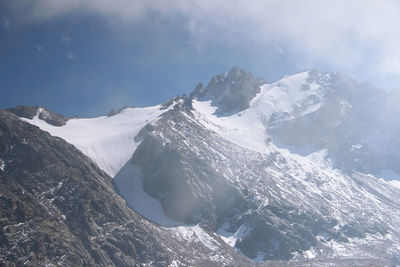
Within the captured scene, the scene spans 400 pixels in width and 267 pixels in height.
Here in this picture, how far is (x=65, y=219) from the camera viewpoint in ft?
489

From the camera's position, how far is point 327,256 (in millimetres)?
194625

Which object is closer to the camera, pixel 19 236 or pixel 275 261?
pixel 19 236

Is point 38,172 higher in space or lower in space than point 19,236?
higher

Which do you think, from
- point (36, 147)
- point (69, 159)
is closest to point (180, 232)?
point (69, 159)

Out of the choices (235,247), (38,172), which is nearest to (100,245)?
(38,172)

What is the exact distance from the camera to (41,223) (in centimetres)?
13788

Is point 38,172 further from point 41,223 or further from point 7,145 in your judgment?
point 41,223

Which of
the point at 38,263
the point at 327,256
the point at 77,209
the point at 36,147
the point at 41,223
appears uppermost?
the point at 327,256

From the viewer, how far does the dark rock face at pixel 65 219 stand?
430ft

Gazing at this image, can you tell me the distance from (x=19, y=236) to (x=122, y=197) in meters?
67.6

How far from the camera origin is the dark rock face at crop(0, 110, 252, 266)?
430ft

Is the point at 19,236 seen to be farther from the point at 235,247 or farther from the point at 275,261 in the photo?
the point at 275,261

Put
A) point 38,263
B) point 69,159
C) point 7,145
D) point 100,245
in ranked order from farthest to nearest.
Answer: point 69,159
point 7,145
point 100,245
point 38,263

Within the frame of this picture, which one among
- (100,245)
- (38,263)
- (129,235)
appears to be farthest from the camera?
(129,235)
